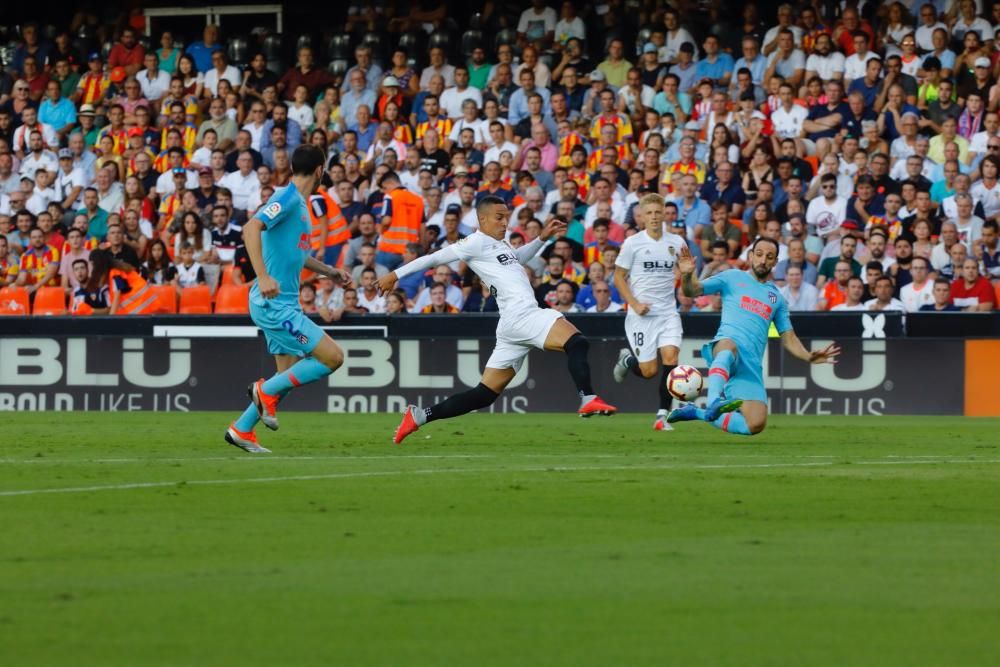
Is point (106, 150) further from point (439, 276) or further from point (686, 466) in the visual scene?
point (686, 466)

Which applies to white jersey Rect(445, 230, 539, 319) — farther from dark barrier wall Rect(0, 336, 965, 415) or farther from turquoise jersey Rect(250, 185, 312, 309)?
dark barrier wall Rect(0, 336, 965, 415)

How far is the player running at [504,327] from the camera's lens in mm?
13398

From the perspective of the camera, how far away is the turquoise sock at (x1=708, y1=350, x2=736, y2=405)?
1352cm

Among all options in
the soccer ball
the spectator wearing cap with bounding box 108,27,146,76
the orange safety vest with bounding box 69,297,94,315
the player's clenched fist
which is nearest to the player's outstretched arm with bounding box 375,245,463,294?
the player's clenched fist

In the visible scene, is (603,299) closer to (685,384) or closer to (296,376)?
(685,384)

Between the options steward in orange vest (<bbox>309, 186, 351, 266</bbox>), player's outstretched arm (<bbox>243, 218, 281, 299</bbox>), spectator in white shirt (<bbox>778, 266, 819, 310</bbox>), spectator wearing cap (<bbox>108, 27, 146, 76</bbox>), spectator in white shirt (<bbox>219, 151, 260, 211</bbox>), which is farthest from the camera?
spectator wearing cap (<bbox>108, 27, 146, 76</bbox>)

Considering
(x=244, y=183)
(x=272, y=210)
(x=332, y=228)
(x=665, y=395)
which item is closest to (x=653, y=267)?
(x=665, y=395)

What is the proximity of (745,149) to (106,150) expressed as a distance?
10.8 meters

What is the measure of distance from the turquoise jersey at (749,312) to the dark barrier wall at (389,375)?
586cm

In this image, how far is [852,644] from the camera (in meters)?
5.35

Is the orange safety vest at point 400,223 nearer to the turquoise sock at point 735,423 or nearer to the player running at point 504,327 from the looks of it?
the player running at point 504,327

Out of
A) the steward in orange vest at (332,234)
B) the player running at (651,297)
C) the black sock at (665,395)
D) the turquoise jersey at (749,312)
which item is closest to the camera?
the turquoise jersey at (749,312)

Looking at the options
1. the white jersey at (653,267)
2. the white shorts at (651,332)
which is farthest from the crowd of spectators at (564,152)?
the white shorts at (651,332)

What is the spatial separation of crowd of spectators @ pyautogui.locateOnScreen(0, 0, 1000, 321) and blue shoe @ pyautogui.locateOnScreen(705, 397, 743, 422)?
7312mm
